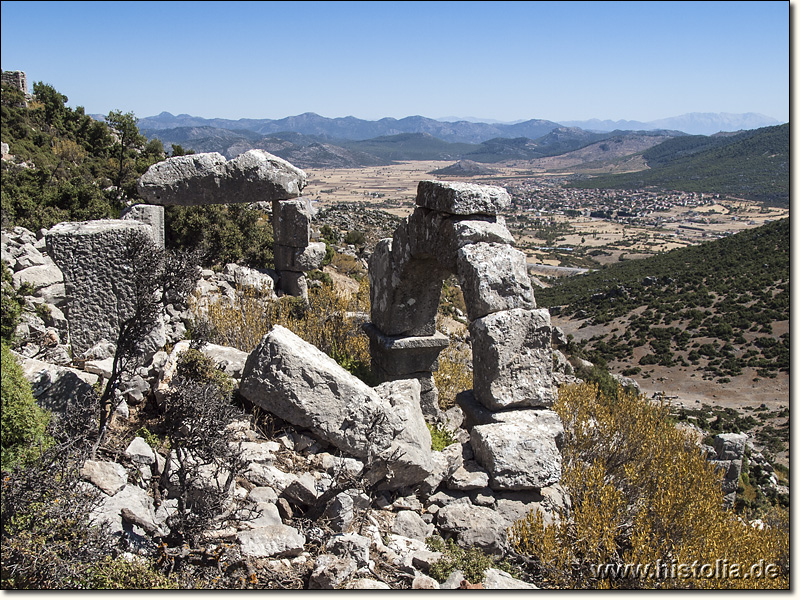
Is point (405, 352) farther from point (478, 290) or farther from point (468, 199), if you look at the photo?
point (468, 199)

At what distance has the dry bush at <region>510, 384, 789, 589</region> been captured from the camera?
452 cm

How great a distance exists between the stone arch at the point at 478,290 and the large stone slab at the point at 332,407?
4.27ft

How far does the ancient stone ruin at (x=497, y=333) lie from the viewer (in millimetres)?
5621

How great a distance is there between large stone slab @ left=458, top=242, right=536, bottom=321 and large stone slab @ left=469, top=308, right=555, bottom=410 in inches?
5.1

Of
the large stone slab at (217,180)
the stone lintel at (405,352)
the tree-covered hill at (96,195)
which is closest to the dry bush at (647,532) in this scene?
the stone lintel at (405,352)

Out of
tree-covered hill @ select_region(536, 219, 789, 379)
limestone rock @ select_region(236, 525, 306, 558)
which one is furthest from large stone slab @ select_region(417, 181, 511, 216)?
tree-covered hill @ select_region(536, 219, 789, 379)

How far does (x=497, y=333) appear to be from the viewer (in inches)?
240

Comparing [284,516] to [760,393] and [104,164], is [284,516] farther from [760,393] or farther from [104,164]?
[760,393]

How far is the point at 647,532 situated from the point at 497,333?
225cm

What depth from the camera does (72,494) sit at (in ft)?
11.6

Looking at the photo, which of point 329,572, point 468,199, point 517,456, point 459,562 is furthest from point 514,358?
point 329,572

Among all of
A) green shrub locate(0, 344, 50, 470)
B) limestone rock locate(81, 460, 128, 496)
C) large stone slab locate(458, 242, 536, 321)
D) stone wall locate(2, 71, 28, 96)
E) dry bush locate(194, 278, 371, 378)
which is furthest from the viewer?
stone wall locate(2, 71, 28, 96)

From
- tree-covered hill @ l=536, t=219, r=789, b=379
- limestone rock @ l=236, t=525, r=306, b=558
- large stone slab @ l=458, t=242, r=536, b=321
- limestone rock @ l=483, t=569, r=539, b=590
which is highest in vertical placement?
large stone slab @ l=458, t=242, r=536, b=321

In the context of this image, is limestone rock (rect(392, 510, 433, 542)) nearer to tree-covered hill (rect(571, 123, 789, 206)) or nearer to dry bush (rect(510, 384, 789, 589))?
dry bush (rect(510, 384, 789, 589))
